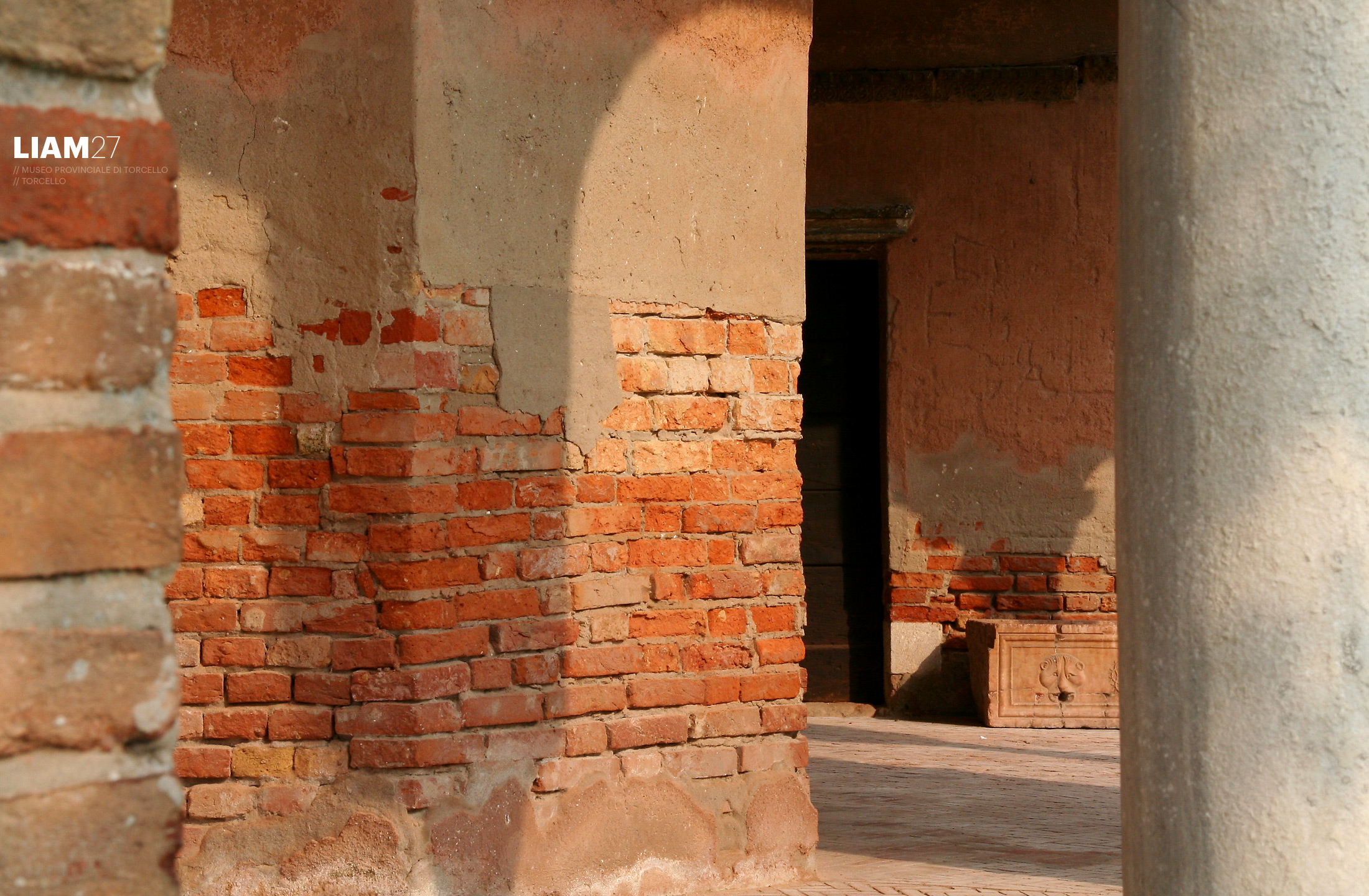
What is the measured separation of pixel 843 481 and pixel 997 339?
109cm

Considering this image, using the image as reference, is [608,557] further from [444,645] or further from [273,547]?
[273,547]

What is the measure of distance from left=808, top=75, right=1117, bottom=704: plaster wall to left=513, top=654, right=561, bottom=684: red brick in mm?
3832

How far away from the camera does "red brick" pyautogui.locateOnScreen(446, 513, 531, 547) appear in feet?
9.90

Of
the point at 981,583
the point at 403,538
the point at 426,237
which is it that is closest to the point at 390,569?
the point at 403,538

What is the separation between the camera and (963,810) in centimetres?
459

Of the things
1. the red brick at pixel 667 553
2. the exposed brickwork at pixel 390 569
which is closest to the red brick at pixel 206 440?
the exposed brickwork at pixel 390 569

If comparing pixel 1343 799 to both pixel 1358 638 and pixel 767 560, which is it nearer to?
pixel 1358 638

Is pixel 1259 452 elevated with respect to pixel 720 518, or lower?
elevated

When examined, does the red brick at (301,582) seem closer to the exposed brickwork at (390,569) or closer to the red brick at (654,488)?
the exposed brickwork at (390,569)

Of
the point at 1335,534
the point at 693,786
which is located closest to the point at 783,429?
the point at 693,786

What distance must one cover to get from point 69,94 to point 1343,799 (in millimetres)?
1487

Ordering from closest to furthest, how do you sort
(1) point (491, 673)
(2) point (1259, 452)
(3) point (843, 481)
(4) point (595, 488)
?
(2) point (1259, 452) < (1) point (491, 673) < (4) point (595, 488) < (3) point (843, 481)

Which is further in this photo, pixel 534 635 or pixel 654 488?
pixel 654 488

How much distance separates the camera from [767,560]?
3.45 m
